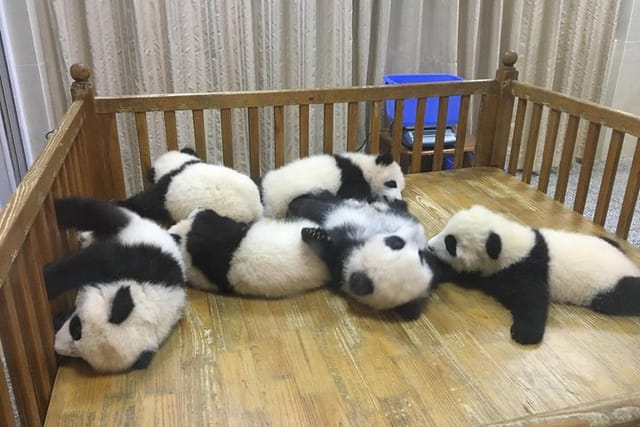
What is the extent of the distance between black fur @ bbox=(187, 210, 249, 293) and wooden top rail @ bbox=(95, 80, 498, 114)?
0.60m

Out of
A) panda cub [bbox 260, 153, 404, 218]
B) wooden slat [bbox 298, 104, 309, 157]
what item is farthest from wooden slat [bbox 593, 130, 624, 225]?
wooden slat [bbox 298, 104, 309, 157]

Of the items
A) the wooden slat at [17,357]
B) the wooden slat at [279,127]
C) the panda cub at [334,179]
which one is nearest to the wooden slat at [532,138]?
the panda cub at [334,179]

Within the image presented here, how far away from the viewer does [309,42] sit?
2568 mm

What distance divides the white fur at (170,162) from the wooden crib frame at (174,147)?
9cm

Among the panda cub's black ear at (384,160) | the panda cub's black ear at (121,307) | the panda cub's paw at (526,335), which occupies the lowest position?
the panda cub's paw at (526,335)

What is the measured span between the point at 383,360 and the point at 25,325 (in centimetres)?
76

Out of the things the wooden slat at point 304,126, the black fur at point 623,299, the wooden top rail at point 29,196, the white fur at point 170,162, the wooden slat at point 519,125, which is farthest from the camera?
the wooden slat at point 519,125

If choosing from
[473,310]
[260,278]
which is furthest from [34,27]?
[473,310]

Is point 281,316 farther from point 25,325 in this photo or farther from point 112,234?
point 25,325

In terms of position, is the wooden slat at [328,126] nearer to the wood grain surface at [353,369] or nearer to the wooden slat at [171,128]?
the wooden slat at [171,128]

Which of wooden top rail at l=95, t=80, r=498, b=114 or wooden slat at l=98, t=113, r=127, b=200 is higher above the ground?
wooden top rail at l=95, t=80, r=498, b=114

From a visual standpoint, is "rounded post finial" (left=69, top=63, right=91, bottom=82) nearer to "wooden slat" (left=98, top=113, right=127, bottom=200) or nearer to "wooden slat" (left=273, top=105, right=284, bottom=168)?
"wooden slat" (left=98, top=113, right=127, bottom=200)

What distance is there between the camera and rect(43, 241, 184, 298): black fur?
1229mm

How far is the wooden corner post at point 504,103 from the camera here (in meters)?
2.27
